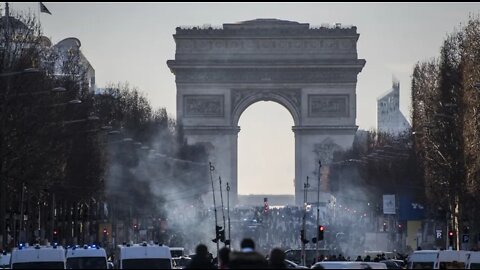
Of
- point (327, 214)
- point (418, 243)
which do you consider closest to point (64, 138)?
point (418, 243)

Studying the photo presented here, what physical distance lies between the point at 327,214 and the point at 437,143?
5040 cm

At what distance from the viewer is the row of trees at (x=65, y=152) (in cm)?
6988

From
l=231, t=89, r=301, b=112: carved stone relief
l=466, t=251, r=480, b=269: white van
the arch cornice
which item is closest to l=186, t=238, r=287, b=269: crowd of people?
l=466, t=251, r=480, b=269: white van

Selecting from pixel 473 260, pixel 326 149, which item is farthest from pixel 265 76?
pixel 473 260

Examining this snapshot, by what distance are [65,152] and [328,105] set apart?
102 meters

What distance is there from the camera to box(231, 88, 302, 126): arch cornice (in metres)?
183

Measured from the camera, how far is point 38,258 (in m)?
47.4

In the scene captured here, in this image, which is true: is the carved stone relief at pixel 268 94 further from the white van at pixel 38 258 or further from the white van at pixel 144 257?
the white van at pixel 38 258

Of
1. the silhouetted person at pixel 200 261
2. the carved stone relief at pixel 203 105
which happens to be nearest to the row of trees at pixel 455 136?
the silhouetted person at pixel 200 261

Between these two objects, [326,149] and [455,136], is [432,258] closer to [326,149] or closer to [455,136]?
[455,136]

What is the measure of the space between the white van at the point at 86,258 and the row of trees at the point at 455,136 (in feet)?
109

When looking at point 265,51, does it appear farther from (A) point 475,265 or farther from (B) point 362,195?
(A) point 475,265

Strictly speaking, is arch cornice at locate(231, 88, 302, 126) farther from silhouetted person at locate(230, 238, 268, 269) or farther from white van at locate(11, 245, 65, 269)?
silhouetted person at locate(230, 238, 268, 269)

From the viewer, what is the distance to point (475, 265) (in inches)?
2035
